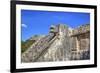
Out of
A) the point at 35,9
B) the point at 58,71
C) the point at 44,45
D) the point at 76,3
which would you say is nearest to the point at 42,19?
the point at 35,9

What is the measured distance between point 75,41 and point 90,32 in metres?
0.20

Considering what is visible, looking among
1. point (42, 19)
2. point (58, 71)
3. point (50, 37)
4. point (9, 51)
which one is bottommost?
point (58, 71)

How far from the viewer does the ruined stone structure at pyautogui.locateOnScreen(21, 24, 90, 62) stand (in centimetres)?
191

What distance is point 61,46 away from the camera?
198cm

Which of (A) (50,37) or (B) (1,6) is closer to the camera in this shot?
(B) (1,6)

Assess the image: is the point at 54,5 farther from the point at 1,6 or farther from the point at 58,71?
the point at 58,71

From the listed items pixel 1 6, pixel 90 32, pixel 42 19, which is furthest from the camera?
pixel 90 32

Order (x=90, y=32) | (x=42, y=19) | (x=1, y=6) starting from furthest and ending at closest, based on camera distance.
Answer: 1. (x=90, y=32)
2. (x=42, y=19)
3. (x=1, y=6)

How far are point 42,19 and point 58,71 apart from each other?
21.0 inches

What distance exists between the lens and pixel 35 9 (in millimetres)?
1888

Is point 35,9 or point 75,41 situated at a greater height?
point 35,9

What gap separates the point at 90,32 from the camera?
2.09 meters

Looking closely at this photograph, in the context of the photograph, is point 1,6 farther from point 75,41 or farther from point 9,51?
point 75,41

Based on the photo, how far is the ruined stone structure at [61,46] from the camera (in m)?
1.91
